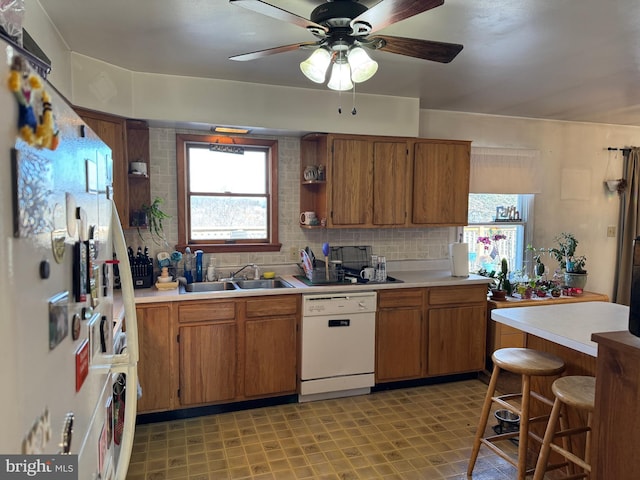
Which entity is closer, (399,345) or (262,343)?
(262,343)

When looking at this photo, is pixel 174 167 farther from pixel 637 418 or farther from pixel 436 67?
pixel 637 418

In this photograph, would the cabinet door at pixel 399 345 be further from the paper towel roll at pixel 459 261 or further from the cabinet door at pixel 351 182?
the cabinet door at pixel 351 182

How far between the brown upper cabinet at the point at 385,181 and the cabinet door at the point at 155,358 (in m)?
1.51

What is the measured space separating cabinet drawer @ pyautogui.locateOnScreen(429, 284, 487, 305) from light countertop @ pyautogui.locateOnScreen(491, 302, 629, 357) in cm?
116

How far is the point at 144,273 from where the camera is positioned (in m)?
3.18

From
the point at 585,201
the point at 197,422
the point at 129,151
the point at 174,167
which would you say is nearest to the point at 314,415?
the point at 197,422

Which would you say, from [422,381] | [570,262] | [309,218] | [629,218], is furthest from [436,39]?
[629,218]

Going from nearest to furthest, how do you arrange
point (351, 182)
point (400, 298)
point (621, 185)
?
point (400, 298) → point (351, 182) → point (621, 185)

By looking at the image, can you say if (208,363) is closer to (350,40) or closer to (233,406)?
(233,406)

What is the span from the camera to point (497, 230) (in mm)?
4637

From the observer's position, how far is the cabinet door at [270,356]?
318cm

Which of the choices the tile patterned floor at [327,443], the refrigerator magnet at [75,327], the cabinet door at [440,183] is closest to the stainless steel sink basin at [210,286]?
the tile patterned floor at [327,443]

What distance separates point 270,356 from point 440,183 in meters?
2.12

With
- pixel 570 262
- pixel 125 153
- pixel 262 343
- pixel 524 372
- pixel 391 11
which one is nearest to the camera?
pixel 391 11
